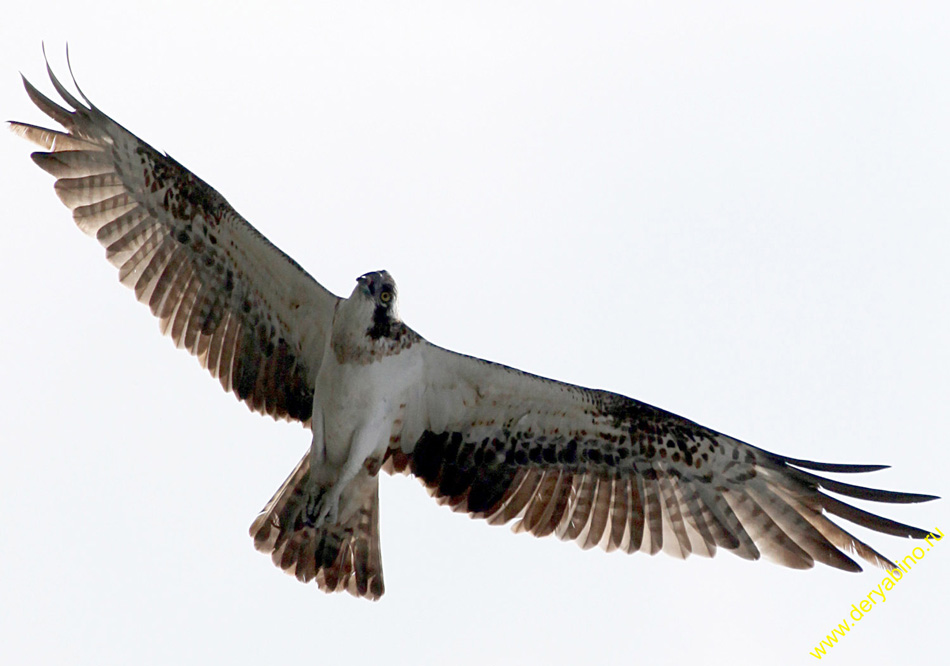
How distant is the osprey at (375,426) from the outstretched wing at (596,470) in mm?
11

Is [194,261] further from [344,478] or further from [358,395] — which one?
[344,478]

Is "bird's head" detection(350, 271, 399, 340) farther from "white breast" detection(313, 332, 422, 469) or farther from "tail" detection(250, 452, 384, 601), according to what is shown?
"tail" detection(250, 452, 384, 601)

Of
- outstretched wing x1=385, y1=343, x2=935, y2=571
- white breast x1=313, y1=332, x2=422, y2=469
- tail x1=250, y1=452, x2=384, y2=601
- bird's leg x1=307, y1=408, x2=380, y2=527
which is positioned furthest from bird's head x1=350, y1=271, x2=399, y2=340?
tail x1=250, y1=452, x2=384, y2=601

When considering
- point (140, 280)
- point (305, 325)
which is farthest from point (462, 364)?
point (140, 280)

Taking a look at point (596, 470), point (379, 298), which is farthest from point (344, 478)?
point (596, 470)

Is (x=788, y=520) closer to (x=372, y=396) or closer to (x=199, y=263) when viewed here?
(x=372, y=396)

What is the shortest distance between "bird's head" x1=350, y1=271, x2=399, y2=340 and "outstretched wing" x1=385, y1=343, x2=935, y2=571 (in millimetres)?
419

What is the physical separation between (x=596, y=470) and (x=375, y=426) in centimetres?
178

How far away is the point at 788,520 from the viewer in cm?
878

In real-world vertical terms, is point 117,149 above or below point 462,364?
above

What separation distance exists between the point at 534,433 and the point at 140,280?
321cm

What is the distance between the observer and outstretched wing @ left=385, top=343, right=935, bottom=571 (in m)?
8.83

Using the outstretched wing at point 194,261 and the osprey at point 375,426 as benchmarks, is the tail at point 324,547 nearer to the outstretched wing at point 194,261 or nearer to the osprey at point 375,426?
the osprey at point 375,426

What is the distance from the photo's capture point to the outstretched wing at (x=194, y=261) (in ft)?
29.3
